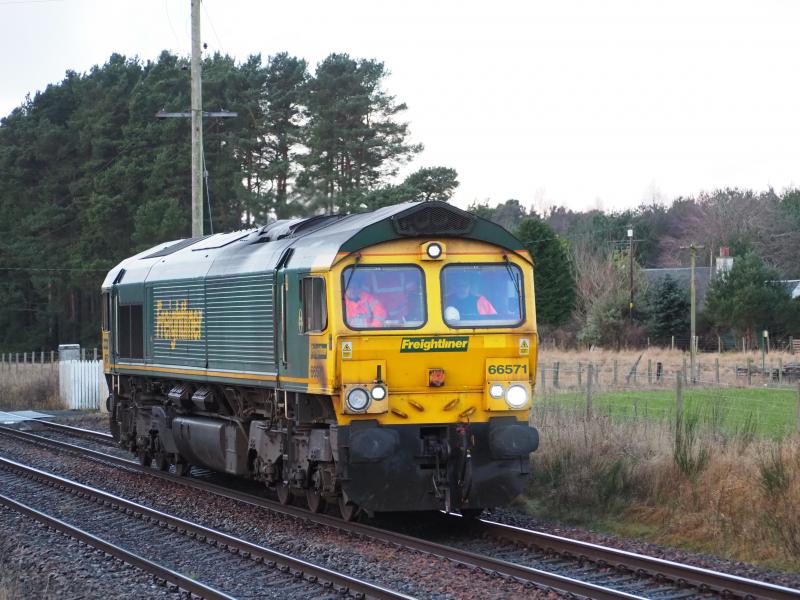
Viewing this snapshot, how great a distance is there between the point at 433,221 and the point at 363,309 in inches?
49.7

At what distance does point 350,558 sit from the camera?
34.3ft

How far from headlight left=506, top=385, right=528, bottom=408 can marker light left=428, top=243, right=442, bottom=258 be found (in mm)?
1602

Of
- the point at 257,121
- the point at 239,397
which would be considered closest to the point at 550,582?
the point at 239,397

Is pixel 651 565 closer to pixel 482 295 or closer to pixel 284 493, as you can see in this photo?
pixel 482 295

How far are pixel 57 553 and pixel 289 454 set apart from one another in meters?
2.69

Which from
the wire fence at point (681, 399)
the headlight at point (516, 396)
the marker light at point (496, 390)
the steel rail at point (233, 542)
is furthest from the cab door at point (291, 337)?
the wire fence at point (681, 399)

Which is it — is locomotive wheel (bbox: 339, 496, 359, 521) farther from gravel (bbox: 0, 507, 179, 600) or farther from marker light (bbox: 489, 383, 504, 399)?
gravel (bbox: 0, 507, 179, 600)

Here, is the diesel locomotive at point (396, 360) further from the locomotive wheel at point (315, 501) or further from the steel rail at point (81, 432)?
the steel rail at point (81, 432)

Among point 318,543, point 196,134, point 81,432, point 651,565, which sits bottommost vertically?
point 81,432

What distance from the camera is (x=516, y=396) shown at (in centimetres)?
1161

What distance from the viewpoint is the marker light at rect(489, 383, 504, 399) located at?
11516mm

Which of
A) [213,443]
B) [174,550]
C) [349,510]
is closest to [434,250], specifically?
[349,510]

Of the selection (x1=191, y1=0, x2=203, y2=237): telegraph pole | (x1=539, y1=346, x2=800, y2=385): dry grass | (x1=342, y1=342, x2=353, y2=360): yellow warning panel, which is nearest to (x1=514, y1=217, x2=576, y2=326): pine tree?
(x1=539, y1=346, x2=800, y2=385): dry grass

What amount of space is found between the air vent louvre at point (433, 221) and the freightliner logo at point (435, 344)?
1143 millimetres
